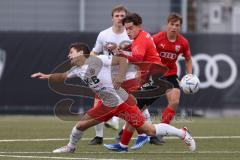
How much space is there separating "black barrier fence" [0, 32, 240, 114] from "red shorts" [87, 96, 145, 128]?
10.3m

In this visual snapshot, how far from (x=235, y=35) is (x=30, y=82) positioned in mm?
5645

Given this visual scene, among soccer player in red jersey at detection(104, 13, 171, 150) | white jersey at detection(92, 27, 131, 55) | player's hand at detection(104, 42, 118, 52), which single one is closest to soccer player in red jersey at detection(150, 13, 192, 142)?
white jersey at detection(92, 27, 131, 55)

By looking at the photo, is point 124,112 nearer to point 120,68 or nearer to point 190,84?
point 120,68

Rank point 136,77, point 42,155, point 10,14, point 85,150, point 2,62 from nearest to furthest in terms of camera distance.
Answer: point 42,155, point 85,150, point 136,77, point 2,62, point 10,14

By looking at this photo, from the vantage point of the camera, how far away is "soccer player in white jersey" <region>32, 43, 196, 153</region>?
491 inches

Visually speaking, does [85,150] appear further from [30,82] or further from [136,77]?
[30,82]

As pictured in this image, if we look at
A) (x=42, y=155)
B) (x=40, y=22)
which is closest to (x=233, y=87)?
(x=40, y=22)

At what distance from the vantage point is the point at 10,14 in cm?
2738

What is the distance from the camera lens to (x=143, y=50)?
43.9ft

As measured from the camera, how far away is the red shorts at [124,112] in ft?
40.9

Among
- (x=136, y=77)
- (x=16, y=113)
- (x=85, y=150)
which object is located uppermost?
(x=136, y=77)

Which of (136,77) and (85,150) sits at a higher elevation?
(136,77)

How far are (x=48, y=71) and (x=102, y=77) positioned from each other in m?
11.1

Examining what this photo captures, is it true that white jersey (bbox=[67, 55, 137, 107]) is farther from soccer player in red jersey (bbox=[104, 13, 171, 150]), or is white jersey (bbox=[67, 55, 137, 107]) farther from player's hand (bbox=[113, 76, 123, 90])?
soccer player in red jersey (bbox=[104, 13, 171, 150])
